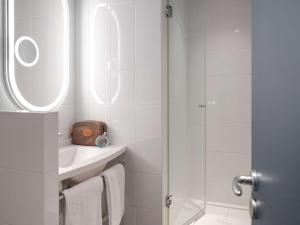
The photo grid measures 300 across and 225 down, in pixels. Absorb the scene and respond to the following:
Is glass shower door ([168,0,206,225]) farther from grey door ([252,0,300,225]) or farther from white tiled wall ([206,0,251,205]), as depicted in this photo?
grey door ([252,0,300,225])

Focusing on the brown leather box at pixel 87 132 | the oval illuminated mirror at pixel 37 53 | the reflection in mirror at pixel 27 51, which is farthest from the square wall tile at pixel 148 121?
the reflection in mirror at pixel 27 51

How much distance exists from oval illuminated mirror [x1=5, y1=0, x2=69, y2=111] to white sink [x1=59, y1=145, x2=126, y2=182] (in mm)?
339

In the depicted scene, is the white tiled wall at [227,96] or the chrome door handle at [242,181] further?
the white tiled wall at [227,96]

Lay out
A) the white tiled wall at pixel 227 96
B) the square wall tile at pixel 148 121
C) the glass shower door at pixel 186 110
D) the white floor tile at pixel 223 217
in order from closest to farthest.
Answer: the square wall tile at pixel 148 121 → the glass shower door at pixel 186 110 → the white floor tile at pixel 223 217 → the white tiled wall at pixel 227 96

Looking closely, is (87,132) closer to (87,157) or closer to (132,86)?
(87,157)

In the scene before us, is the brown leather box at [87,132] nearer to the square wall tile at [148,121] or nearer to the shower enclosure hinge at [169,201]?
the square wall tile at [148,121]

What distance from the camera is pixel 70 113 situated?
1.94 metres

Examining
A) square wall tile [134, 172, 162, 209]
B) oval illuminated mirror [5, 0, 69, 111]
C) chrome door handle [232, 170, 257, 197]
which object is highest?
oval illuminated mirror [5, 0, 69, 111]

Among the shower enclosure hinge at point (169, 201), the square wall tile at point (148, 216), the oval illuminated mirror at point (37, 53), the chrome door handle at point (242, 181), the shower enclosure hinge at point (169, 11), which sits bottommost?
the square wall tile at point (148, 216)

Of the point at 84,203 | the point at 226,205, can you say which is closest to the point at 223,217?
the point at 226,205

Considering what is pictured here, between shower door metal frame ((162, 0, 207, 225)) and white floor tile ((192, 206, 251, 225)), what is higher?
shower door metal frame ((162, 0, 207, 225))

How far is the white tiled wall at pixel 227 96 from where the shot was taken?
247 centimetres

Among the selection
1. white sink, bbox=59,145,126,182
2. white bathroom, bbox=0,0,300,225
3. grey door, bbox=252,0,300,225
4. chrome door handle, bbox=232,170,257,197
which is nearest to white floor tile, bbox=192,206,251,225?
white bathroom, bbox=0,0,300,225

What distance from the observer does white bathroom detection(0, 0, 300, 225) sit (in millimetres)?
943
